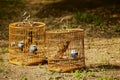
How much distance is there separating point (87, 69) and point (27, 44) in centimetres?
143

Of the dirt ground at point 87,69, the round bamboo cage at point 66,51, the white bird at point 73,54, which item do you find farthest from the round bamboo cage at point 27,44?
the white bird at point 73,54

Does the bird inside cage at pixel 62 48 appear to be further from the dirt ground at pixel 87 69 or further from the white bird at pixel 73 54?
the dirt ground at pixel 87 69

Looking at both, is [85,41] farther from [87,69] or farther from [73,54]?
[73,54]

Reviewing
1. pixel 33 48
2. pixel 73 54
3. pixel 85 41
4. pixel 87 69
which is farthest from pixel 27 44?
pixel 85 41

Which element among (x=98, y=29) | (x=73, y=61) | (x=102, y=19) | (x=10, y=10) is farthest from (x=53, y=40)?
(x=10, y=10)

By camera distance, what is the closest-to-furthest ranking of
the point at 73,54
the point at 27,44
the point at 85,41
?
the point at 73,54
the point at 27,44
the point at 85,41

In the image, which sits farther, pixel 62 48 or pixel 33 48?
pixel 33 48

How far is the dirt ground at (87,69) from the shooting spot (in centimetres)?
709

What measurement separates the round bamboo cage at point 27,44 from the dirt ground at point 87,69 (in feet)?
0.57

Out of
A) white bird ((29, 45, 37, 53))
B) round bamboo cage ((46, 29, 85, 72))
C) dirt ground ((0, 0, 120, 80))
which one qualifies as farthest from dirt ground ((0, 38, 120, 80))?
white bird ((29, 45, 37, 53))

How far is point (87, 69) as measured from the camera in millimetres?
7609

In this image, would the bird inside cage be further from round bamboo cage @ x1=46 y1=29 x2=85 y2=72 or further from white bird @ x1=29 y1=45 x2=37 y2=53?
white bird @ x1=29 y1=45 x2=37 y2=53

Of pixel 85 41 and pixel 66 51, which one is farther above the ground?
pixel 66 51

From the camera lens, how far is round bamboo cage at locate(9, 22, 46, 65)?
802 centimetres
